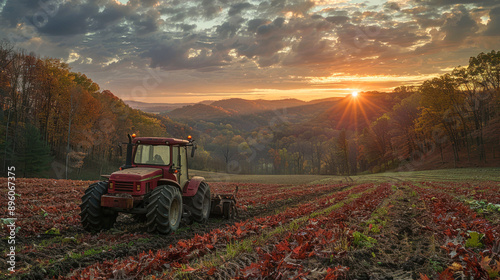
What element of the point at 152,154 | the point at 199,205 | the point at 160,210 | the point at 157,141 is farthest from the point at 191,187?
the point at 160,210

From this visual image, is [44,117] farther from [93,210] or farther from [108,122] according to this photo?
[93,210]

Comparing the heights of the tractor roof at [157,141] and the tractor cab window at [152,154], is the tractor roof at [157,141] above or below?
above

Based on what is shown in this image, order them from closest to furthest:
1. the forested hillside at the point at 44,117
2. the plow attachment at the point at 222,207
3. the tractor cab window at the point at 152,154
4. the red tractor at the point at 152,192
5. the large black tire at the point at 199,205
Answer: the red tractor at the point at 152,192 < the tractor cab window at the point at 152,154 < the large black tire at the point at 199,205 < the plow attachment at the point at 222,207 < the forested hillside at the point at 44,117

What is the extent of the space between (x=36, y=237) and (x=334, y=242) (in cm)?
770

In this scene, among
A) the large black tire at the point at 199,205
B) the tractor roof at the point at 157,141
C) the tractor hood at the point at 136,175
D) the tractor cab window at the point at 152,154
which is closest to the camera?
the tractor hood at the point at 136,175

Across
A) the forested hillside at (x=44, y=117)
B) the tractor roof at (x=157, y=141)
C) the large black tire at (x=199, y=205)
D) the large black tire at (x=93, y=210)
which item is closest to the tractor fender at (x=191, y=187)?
the large black tire at (x=199, y=205)

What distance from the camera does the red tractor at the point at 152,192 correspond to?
8.74 meters

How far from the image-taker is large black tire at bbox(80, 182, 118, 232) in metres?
8.95

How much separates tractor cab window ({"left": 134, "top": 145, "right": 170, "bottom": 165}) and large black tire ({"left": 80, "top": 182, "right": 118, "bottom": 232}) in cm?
159

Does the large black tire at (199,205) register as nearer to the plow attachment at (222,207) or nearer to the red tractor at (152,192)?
the red tractor at (152,192)

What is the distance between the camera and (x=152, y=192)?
29.5ft

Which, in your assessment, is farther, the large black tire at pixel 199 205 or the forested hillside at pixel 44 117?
the forested hillside at pixel 44 117

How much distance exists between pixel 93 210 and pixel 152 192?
177cm

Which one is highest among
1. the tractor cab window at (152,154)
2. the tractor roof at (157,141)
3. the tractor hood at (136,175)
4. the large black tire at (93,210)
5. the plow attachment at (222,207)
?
the tractor roof at (157,141)
